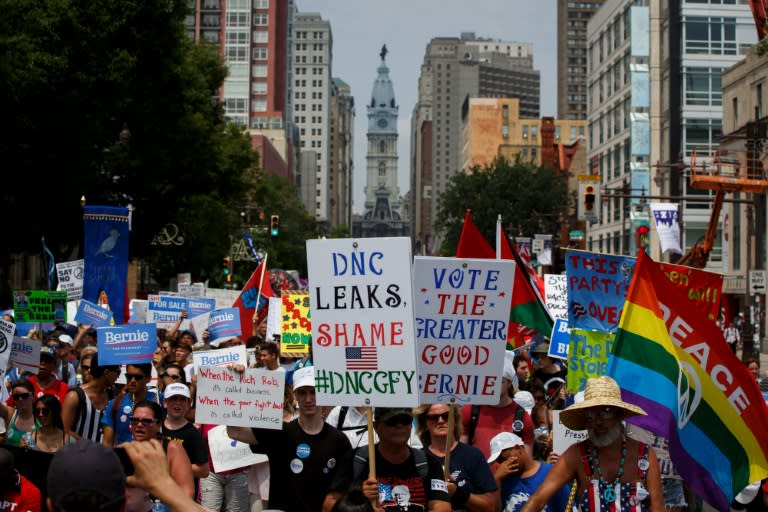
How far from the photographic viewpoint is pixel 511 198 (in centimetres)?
7219

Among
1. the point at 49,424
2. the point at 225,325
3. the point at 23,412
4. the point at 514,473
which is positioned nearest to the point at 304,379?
the point at 514,473

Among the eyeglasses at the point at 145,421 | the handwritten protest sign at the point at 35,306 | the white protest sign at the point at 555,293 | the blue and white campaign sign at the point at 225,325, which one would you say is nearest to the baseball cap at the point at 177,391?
the eyeglasses at the point at 145,421

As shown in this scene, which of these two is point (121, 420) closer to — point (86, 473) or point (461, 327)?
point (461, 327)

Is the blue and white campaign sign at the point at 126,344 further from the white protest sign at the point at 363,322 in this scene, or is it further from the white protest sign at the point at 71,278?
the white protest sign at the point at 71,278

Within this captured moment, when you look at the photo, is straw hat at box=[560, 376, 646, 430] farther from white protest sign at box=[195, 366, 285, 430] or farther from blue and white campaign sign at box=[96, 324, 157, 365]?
blue and white campaign sign at box=[96, 324, 157, 365]

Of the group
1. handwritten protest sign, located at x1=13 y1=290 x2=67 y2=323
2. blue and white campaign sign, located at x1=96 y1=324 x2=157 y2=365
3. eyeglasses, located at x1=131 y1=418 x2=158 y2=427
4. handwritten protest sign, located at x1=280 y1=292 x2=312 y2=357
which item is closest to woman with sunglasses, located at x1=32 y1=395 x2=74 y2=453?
eyeglasses, located at x1=131 y1=418 x2=158 y2=427

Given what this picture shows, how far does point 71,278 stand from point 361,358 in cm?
1626

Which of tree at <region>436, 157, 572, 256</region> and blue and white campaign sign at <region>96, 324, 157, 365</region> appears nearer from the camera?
blue and white campaign sign at <region>96, 324, 157, 365</region>

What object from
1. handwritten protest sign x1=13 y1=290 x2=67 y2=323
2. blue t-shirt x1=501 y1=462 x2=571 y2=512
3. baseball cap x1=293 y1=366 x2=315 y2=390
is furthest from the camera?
handwritten protest sign x1=13 y1=290 x2=67 y2=323

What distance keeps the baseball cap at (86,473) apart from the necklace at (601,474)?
2868mm

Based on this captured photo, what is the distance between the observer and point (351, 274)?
646 centimetres

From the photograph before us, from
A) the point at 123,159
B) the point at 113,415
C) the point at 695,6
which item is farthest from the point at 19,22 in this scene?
the point at 695,6

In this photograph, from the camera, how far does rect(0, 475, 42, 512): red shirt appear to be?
16.6ft

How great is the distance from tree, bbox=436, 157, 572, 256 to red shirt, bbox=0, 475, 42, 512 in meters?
65.0
